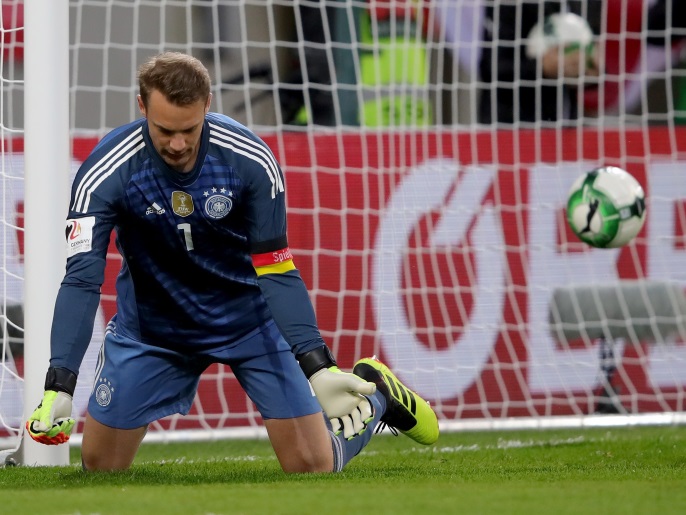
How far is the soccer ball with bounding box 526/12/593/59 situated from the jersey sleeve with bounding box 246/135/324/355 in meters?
3.57

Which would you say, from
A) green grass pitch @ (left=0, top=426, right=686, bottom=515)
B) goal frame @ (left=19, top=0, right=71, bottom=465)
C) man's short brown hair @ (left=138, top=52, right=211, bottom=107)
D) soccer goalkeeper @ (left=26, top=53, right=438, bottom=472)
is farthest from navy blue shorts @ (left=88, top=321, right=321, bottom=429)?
man's short brown hair @ (left=138, top=52, right=211, bottom=107)

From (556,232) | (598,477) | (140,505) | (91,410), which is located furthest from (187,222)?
(556,232)

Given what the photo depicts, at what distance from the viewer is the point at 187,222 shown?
393 cm

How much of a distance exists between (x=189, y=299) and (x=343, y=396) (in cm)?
79

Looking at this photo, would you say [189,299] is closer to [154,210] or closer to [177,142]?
[154,210]

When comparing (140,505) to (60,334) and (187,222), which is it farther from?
(187,222)

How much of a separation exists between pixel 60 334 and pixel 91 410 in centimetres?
69

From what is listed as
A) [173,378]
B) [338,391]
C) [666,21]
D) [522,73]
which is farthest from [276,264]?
[666,21]

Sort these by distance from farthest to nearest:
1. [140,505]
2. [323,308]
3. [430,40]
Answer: [430,40], [323,308], [140,505]

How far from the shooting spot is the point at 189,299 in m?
4.14

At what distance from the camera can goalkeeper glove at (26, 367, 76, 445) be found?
11.1ft

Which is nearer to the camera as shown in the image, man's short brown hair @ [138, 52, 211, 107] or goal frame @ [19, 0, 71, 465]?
man's short brown hair @ [138, 52, 211, 107]

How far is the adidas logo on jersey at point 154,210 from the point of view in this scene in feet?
12.7

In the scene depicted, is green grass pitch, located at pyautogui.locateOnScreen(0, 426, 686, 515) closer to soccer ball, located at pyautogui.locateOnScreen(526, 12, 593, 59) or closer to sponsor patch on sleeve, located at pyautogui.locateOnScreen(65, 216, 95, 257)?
sponsor patch on sleeve, located at pyautogui.locateOnScreen(65, 216, 95, 257)
